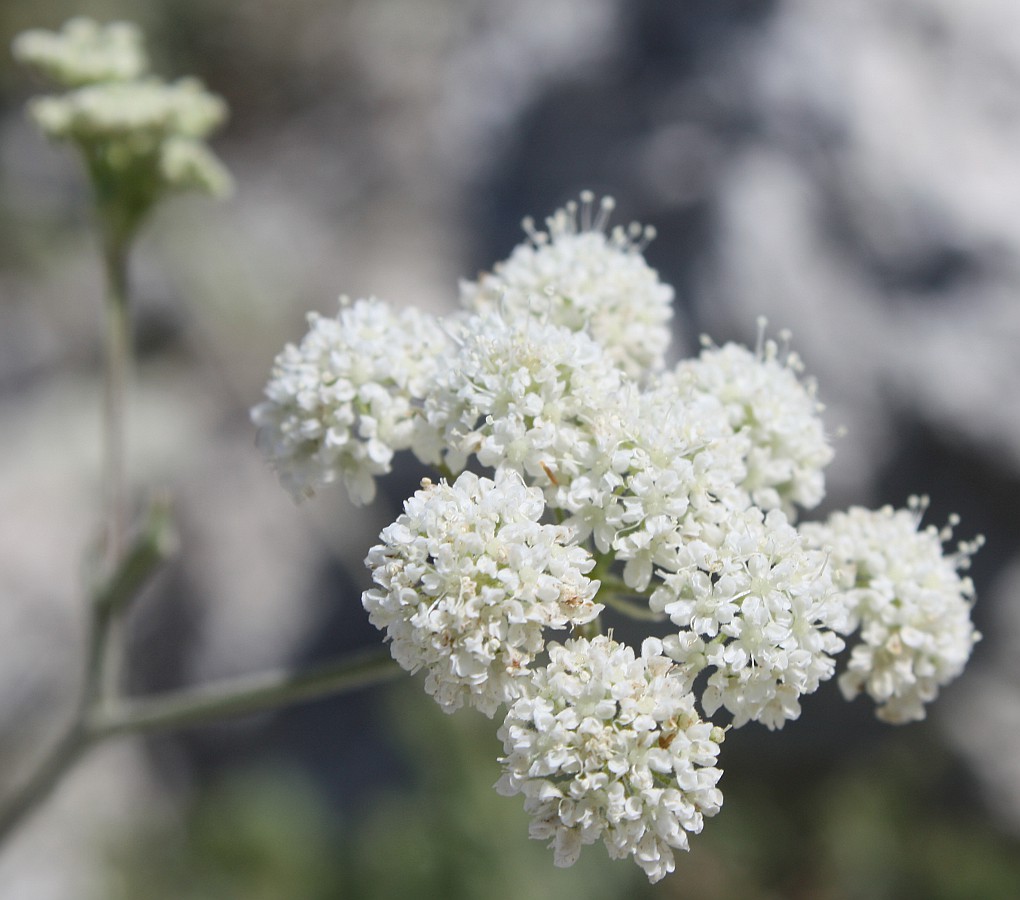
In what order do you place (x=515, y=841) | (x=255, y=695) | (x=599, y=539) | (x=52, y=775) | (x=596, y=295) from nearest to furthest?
(x=599, y=539) → (x=596, y=295) → (x=255, y=695) → (x=52, y=775) → (x=515, y=841)

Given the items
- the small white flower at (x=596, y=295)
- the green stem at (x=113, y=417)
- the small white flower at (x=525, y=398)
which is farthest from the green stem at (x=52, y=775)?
the small white flower at (x=596, y=295)

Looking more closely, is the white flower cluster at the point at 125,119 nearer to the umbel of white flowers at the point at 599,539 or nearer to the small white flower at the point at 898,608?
the umbel of white flowers at the point at 599,539

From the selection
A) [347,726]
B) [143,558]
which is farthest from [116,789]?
[143,558]

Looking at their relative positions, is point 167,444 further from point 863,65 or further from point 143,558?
point 863,65

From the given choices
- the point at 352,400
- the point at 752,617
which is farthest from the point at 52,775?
the point at 752,617

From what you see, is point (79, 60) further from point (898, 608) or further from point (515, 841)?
point (515, 841)
